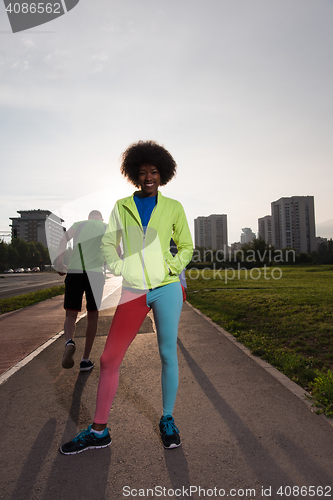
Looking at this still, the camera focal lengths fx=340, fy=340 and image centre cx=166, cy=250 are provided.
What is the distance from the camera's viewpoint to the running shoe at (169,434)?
8.36ft

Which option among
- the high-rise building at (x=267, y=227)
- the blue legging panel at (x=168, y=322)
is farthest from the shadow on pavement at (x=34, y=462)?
the high-rise building at (x=267, y=227)

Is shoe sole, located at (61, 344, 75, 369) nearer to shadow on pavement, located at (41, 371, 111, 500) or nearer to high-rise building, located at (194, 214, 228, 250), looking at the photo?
shadow on pavement, located at (41, 371, 111, 500)

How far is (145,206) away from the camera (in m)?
2.70

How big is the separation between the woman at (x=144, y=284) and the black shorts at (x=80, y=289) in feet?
5.40

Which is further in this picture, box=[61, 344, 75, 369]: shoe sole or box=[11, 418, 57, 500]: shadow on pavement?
box=[61, 344, 75, 369]: shoe sole

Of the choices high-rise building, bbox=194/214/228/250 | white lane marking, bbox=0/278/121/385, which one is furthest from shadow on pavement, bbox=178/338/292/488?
high-rise building, bbox=194/214/228/250

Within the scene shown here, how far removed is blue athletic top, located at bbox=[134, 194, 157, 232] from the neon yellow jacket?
0.15 ft

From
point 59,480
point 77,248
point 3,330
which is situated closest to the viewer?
point 59,480

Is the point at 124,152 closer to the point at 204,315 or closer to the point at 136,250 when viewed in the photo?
the point at 136,250

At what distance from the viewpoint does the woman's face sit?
2.74m

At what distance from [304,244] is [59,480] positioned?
133299 millimetres

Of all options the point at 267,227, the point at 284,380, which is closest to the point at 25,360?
the point at 284,380

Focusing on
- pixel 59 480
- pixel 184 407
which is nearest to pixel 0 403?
pixel 59 480

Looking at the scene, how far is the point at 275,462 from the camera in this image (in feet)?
7.68
